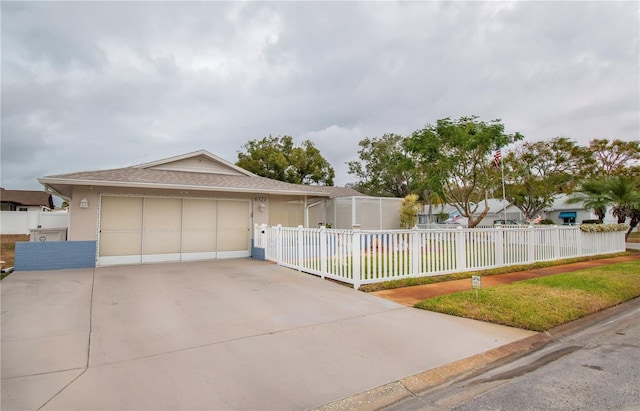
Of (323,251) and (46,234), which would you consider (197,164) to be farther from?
(323,251)

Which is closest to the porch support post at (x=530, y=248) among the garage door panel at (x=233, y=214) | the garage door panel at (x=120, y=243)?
the garage door panel at (x=233, y=214)

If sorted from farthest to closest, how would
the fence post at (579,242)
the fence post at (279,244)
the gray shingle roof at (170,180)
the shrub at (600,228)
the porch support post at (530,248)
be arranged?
the shrub at (600,228)
the fence post at (579,242)
the fence post at (279,244)
the porch support post at (530,248)
the gray shingle roof at (170,180)

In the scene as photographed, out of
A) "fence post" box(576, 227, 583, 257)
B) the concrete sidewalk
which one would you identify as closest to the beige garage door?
the concrete sidewalk

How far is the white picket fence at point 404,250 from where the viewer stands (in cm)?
707

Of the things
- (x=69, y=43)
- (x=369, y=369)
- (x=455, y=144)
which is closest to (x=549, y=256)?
(x=455, y=144)

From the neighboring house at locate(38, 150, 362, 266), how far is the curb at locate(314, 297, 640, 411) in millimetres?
9382

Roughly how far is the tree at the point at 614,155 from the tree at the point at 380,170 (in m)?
15.7

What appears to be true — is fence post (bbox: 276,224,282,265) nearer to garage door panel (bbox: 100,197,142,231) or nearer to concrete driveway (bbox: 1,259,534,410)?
concrete driveway (bbox: 1,259,534,410)

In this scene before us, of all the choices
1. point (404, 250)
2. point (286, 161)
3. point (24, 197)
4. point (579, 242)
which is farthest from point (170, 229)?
point (24, 197)

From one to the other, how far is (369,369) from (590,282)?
6849mm

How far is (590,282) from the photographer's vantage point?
7.09 m

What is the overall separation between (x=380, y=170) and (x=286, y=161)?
8.73 metres

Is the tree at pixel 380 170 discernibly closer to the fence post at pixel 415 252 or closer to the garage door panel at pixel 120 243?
the fence post at pixel 415 252

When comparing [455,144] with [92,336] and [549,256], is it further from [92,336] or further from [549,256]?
[92,336]
